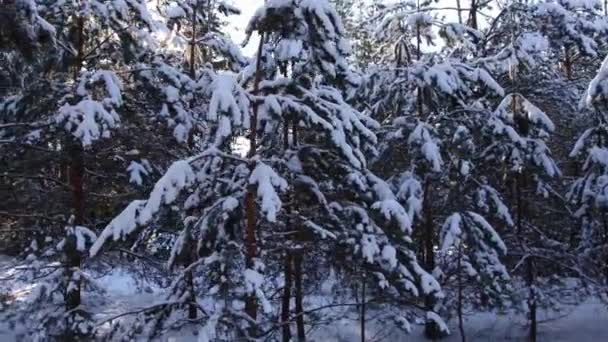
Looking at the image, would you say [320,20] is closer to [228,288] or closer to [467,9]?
[228,288]

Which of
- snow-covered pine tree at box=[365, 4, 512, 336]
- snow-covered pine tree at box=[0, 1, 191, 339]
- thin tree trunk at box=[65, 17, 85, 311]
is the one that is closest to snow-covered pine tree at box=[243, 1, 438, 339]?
snow-covered pine tree at box=[0, 1, 191, 339]

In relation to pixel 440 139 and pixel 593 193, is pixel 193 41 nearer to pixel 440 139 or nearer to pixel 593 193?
pixel 440 139

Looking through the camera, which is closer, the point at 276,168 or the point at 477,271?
the point at 276,168

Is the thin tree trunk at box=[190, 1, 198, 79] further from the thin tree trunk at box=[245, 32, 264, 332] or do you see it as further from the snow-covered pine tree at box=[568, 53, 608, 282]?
the snow-covered pine tree at box=[568, 53, 608, 282]

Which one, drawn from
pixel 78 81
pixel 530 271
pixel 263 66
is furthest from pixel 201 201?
pixel 530 271

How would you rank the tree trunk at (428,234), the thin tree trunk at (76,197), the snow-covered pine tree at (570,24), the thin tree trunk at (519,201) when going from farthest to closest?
the snow-covered pine tree at (570,24) → the tree trunk at (428,234) → the thin tree trunk at (519,201) → the thin tree trunk at (76,197)

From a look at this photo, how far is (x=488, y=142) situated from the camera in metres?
11.1

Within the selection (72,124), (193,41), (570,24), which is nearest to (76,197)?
(72,124)

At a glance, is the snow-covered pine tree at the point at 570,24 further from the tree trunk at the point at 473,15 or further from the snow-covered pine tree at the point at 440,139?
the tree trunk at the point at 473,15

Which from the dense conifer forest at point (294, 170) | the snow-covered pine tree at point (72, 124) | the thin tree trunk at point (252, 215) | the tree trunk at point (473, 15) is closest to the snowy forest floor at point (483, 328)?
the dense conifer forest at point (294, 170)

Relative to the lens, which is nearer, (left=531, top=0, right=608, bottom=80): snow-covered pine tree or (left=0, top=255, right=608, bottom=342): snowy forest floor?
(left=531, top=0, right=608, bottom=80): snow-covered pine tree

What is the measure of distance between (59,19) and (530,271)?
931cm

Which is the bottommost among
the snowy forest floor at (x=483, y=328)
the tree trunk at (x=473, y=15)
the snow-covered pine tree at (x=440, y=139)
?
the snowy forest floor at (x=483, y=328)

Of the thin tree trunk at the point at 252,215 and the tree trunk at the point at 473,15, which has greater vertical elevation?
the tree trunk at the point at 473,15
